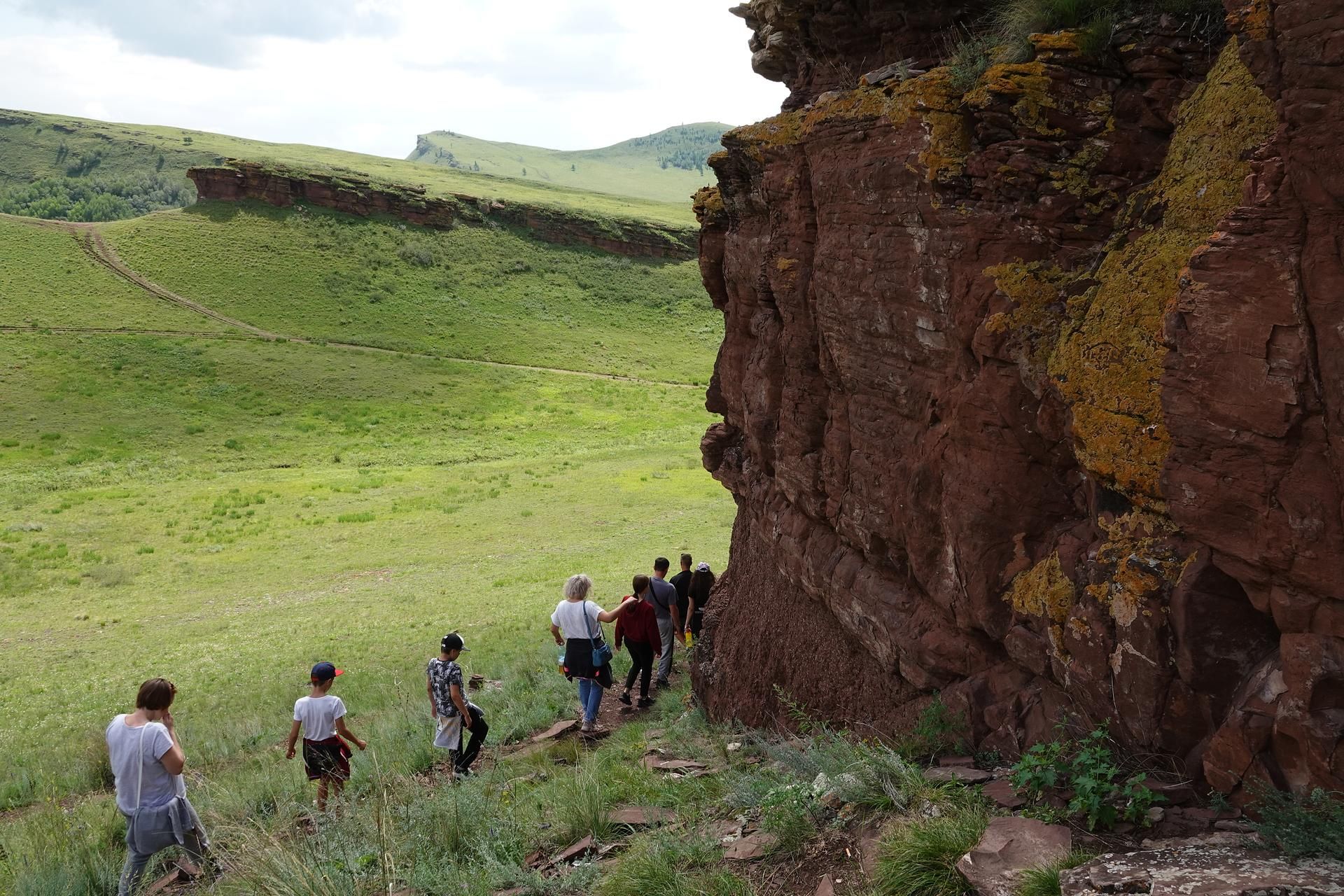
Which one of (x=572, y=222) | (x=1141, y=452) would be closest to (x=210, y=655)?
(x=1141, y=452)

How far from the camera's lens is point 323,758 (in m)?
8.32

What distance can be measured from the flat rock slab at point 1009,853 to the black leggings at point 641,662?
7.22 metres

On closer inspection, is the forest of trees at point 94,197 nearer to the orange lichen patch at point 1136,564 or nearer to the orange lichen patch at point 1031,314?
the orange lichen patch at point 1031,314

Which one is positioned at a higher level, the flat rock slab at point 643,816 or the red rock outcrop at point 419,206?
the red rock outcrop at point 419,206

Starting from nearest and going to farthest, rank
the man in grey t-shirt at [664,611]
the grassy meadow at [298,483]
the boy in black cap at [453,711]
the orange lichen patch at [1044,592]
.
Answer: the orange lichen patch at [1044,592] < the boy in black cap at [453,711] < the man in grey t-shirt at [664,611] < the grassy meadow at [298,483]

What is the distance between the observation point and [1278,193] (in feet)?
12.9

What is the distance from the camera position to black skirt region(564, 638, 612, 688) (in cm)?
1004

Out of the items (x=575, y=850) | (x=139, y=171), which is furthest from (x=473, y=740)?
(x=139, y=171)

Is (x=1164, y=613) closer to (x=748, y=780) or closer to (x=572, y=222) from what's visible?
(x=748, y=780)

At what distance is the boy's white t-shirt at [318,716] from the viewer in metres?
8.32

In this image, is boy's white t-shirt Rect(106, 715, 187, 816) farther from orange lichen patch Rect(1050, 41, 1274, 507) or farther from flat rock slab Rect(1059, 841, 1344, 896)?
orange lichen patch Rect(1050, 41, 1274, 507)

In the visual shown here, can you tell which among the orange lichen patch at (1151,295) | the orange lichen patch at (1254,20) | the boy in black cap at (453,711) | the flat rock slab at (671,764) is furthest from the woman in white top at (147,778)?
the orange lichen patch at (1254,20)

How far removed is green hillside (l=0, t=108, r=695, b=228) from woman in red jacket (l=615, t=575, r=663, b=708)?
91.0 meters

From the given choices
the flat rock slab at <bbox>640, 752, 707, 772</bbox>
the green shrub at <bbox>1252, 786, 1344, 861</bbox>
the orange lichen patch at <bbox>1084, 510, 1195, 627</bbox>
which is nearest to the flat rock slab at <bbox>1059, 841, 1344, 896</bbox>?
the green shrub at <bbox>1252, 786, 1344, 861</bbox>
